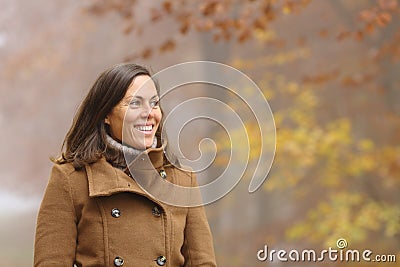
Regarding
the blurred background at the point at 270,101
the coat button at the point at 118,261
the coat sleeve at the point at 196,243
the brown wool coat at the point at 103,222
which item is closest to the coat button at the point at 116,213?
the brown wool coat at the point at 103,222

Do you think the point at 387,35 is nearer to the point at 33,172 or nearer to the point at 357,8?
the point at 357,8

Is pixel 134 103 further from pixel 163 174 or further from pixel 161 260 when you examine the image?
pixel 161 260

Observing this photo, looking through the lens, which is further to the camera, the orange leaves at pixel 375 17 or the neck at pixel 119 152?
the orange leaves at pixel 375 17

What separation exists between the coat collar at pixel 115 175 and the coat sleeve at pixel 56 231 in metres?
0.07

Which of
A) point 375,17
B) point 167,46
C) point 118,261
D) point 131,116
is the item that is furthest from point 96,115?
point 167,46

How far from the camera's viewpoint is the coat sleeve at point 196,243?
5.99 ft

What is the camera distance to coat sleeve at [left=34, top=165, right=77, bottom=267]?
1.67 m

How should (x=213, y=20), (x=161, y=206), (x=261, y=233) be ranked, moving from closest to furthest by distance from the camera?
(x=161, y=206)
(x=213, y=20)
(x=261, y=233)

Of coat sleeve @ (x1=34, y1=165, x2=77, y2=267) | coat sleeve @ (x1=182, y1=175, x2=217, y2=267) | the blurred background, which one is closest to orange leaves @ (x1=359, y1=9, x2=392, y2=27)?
the blurred background

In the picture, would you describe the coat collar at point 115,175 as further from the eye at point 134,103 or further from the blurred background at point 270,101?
the blurred background at point 270,101

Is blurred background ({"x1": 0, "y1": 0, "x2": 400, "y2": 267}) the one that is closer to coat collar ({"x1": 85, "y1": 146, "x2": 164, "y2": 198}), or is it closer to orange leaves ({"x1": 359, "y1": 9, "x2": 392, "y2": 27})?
orange leaves ({"x1": 359, "y1": 9, "x2": 392, "y2": 27})

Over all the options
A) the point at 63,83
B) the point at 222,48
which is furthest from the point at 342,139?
the point at 63,83

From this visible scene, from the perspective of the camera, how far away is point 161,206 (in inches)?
69.5

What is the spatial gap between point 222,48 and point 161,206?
15.8ft
